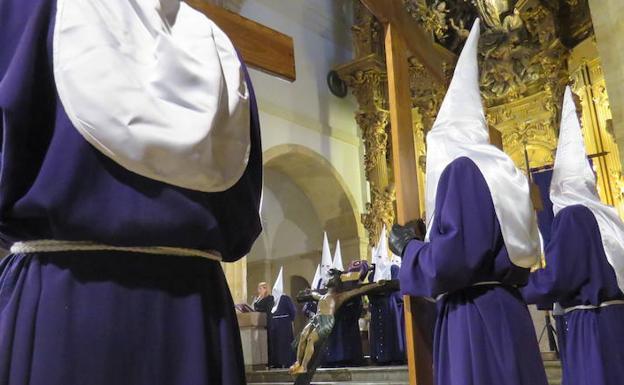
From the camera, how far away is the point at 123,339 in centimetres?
83

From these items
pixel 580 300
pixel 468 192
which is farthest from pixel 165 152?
pixel 580 300

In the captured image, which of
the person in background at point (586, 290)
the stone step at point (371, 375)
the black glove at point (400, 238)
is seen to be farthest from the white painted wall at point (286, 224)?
the black glove at point (400, 238)

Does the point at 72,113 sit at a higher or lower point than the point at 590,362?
higher

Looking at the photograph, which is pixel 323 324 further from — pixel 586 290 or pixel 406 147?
pixel 586 290

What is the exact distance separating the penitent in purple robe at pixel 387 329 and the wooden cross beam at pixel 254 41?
7.63ft

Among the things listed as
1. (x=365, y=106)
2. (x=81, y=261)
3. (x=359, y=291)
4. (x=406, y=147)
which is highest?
(x=365, y=106)

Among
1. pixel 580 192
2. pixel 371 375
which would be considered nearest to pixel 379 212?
pixel 371 375

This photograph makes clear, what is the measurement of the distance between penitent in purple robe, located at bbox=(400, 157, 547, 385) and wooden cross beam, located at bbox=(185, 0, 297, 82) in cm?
84

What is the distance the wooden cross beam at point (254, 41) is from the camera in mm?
2578

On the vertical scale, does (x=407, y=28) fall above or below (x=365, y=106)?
below

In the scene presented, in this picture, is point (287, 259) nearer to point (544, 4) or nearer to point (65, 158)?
point (544, 4)

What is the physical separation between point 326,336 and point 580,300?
1.56 m

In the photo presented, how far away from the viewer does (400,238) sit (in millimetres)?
2582

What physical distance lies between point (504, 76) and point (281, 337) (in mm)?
6912
